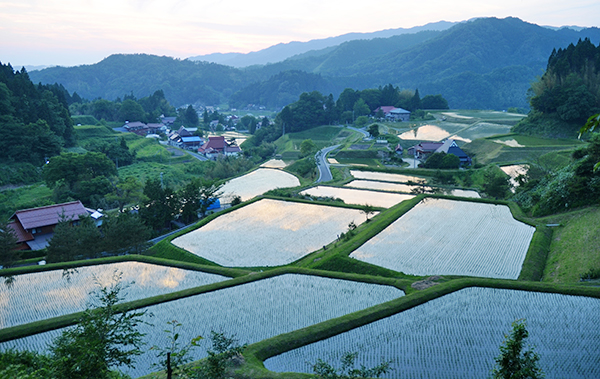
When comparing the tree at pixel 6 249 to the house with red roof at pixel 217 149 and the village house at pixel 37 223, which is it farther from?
the house with red roof at pixel 217 149

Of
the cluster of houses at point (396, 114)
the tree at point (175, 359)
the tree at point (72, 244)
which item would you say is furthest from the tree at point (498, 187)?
the cluster of houses at point (396, 114)

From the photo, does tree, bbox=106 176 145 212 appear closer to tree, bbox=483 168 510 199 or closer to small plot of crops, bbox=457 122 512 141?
tree, bbox=483 168 510 199

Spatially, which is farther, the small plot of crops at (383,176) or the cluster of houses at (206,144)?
the cluster of houses at (206,144)

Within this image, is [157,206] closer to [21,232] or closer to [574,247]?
[21,232]

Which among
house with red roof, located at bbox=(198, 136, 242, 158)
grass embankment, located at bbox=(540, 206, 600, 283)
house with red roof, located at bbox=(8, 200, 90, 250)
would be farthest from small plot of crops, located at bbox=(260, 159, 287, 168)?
grass embankment, located at bbox=(540, 206, 600, 283)

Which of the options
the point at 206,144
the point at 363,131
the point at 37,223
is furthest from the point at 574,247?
the point at 206,144

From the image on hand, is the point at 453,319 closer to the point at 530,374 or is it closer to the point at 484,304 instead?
A: the point at 484,304
